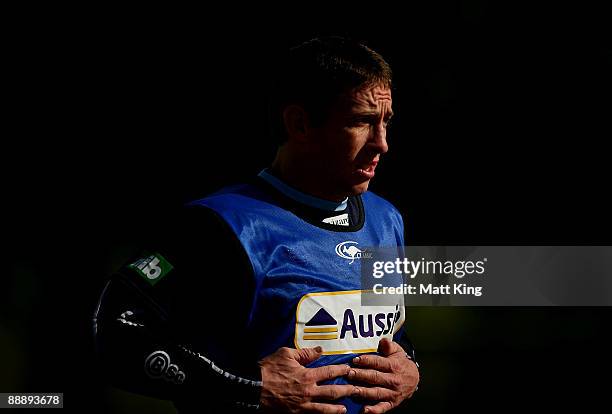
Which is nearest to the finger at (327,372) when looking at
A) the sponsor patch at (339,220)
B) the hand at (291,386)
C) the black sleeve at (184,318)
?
the hand at (291,386)

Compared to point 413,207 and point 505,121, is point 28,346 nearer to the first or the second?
point 413,207

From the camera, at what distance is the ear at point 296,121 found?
2230mm

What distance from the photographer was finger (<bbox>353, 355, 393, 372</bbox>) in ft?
7.13

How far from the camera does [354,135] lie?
219 cm

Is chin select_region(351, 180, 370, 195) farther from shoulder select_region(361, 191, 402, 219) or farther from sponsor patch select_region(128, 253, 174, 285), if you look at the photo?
sponsor patch select_region(128, 253, 174, 285)

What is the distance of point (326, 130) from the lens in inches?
86.9

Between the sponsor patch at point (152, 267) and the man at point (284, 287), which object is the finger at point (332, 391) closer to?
the man at point (284, 287)

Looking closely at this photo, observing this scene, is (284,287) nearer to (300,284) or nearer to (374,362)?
(300,284)

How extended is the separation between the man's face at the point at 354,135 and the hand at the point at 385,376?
46cm

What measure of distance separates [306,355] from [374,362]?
213mm

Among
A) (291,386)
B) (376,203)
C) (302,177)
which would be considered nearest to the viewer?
(291,386)

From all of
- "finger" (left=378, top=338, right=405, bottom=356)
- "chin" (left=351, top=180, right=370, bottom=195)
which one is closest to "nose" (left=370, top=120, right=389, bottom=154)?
"chin" (left=351, top=180, right=370, bottom=195)

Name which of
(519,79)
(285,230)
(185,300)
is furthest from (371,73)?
(519,79)

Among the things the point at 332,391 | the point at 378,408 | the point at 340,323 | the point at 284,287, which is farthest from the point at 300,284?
the point at 378,408
